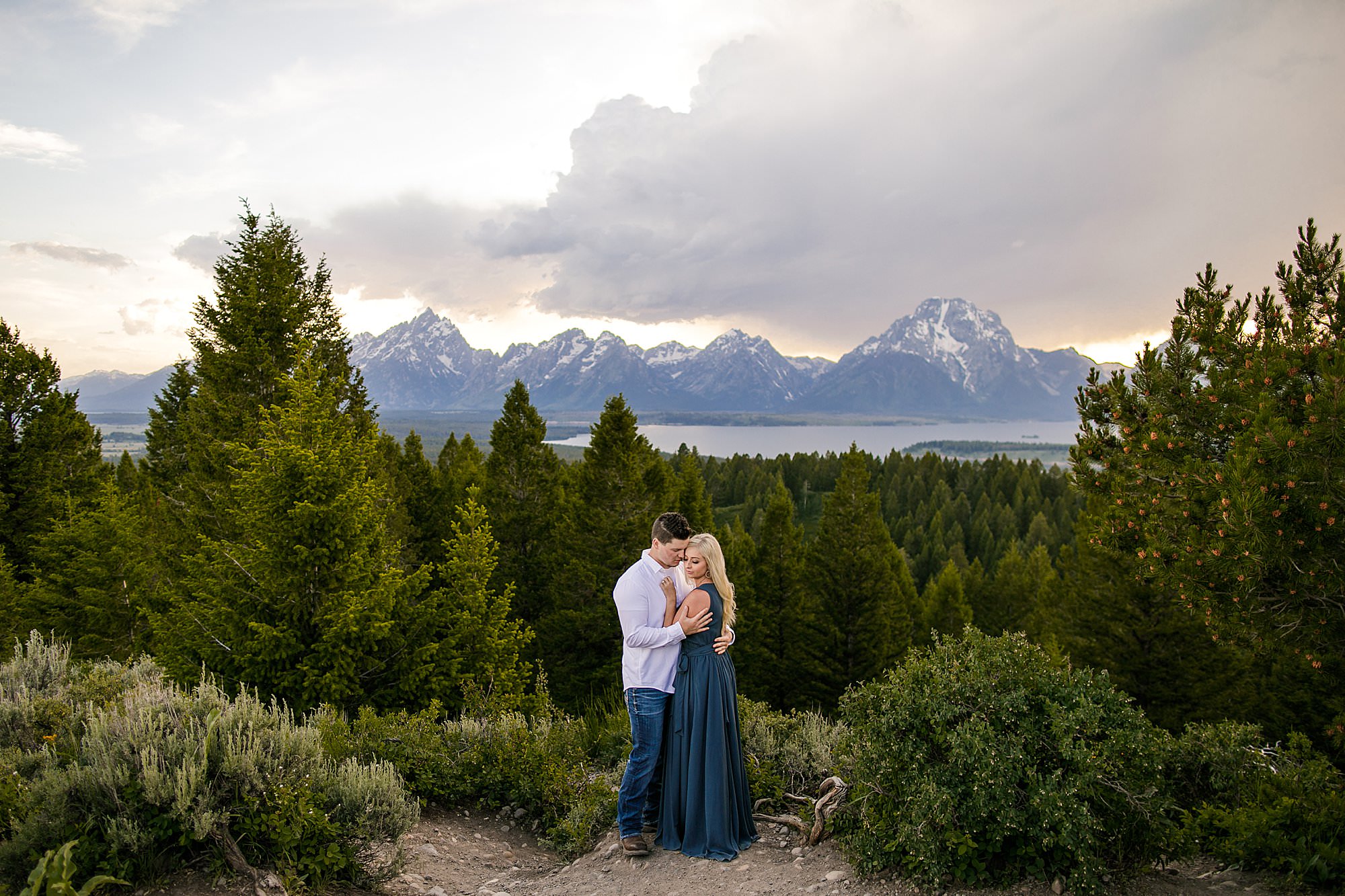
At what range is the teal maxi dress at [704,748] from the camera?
5.27 meters

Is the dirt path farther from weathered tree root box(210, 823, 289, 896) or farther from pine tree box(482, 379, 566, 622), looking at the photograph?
pine tree box(482, 379, 566, 622)

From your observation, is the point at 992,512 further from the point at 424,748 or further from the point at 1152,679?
the point at 424,748

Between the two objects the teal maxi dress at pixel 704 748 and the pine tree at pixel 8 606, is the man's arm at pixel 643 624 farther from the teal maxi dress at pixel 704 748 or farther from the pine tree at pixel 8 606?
the pine tree at pixel 8 606

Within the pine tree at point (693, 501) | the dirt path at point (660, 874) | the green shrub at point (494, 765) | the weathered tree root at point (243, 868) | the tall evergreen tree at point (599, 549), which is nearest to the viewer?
the weathered tree root at point (243, 868)

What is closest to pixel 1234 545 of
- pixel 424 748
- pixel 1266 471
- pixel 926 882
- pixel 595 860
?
pixel 1266 471

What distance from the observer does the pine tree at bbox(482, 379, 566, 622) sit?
85.3ft

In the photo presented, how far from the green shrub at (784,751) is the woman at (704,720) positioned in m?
0.79

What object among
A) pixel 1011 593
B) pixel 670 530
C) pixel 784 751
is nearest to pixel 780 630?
pixel 1011 593

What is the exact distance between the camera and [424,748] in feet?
22.5

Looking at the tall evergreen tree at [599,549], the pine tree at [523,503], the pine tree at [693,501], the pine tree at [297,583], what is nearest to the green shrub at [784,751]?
the pine tree at [297,583]

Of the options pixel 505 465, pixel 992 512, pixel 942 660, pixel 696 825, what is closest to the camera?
pixel 942 660

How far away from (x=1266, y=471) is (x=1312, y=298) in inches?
192

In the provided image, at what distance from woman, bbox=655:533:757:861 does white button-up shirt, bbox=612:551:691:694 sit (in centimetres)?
6

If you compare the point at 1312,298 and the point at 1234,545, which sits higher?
the point at 1312,298
